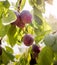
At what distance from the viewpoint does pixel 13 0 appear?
77 cm

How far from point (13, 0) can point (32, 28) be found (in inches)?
6.3

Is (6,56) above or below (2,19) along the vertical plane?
below

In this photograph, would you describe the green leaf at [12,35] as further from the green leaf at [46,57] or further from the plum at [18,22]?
the green leaf at [46,57]

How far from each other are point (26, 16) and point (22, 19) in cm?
2

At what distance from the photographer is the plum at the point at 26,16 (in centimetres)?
60

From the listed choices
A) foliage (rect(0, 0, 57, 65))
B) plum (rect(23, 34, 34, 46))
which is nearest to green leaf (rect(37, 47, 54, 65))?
foliage (rect(0, 0, 57, 65))

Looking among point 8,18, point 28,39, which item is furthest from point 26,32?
point 8,18

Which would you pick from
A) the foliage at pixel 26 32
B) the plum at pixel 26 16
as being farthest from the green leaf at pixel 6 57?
the plum at pixel 26 16

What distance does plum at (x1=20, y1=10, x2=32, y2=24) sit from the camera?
1.98 ft

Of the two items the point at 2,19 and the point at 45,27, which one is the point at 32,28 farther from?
the point at 2,19

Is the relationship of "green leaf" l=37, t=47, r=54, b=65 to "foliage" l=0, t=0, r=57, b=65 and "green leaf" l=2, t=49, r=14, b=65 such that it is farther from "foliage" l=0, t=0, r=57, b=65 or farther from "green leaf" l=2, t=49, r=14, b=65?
"green leaf" l=2, t=49, r=14, b=65

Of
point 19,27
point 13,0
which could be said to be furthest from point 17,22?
point 13,0

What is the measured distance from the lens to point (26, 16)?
0.61 metres

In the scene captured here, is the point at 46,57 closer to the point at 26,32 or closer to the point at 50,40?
the point at 50,40
